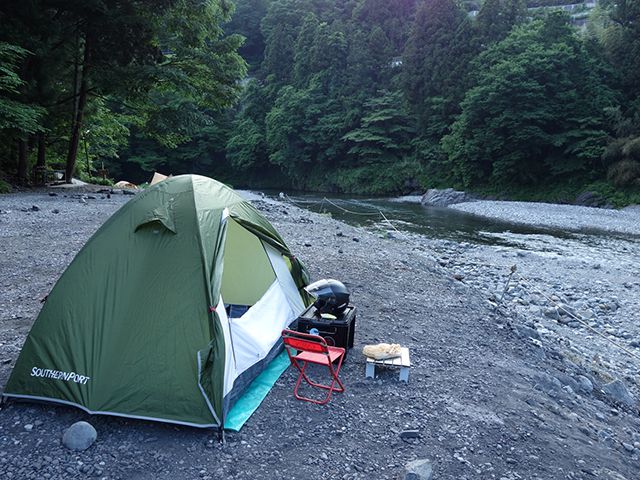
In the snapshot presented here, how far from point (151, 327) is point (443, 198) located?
28.2 metres

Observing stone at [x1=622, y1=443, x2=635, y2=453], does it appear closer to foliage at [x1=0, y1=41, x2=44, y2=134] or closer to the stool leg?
the stool leg

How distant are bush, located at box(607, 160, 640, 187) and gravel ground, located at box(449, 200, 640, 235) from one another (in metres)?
2.21

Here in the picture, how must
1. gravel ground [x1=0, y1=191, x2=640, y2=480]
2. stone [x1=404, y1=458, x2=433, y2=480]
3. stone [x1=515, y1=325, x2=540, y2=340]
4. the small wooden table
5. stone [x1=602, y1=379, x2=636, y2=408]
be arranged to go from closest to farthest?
stone [x1=404, y1=458, x2=433, y2=480] < gravel ground [x1=0, y1=191, x2=640, y2=480] < the small wooden table < stone [x1=602, y1=379, x2=636, y2=408] < stone [x1=515, y1=325, x2=540, y2=340]

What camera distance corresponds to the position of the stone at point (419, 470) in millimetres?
3125

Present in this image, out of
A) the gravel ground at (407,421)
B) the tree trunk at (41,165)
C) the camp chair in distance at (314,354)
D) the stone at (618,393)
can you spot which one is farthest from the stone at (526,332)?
the tree trunk at (41,165)

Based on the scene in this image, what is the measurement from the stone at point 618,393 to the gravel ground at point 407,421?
3 cm

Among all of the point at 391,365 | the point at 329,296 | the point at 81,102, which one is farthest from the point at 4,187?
the point at 391,365

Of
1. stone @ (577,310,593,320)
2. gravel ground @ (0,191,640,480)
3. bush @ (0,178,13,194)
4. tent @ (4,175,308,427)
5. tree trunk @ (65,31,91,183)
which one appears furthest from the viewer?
tree trunk @ (65,31,91,183)

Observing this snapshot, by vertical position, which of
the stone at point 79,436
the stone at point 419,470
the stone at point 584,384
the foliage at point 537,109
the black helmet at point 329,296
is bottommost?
the stone at point 584,384

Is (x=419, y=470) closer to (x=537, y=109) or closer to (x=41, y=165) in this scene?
(x=41, y=165)

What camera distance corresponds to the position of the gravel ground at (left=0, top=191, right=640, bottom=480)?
324 cm

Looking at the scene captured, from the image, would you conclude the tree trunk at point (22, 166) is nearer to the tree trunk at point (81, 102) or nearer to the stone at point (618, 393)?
the tree trunk at point (81, 102)

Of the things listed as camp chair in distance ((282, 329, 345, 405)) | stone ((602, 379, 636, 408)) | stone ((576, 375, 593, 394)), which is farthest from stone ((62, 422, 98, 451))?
stone ((602, 379, 636, 408))

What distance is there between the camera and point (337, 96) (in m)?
43.9
